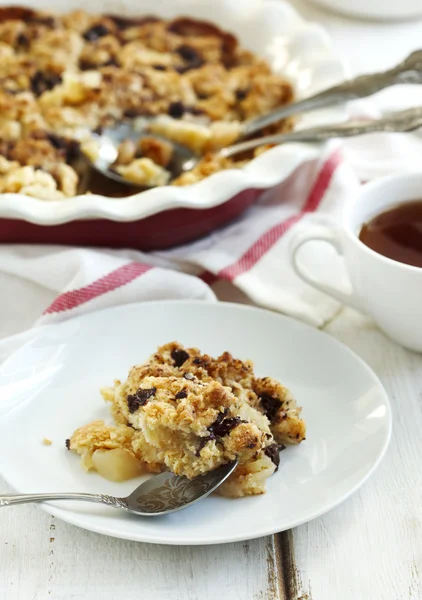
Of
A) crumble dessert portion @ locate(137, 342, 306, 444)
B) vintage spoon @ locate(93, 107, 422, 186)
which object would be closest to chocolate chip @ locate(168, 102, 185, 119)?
vintage spoon @ locate(93, 107, 422, 186)

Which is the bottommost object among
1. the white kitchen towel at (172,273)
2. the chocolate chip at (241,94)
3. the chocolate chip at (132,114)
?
the white kitchen towel at (172,273)

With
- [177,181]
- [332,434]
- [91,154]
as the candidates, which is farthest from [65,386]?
[91,154]

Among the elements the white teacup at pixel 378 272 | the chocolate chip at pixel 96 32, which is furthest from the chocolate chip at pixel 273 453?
the chocolate chip at pixel 96 32

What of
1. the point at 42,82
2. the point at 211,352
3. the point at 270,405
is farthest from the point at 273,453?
the point at 42,82

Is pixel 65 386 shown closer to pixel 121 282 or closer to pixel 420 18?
pixel 121 282

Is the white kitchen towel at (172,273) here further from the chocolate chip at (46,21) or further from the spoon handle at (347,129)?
the chocolate chip at (46,21)

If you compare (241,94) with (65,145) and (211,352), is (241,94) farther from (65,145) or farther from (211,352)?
(211,352)
